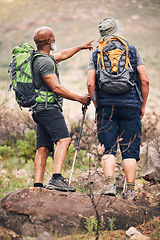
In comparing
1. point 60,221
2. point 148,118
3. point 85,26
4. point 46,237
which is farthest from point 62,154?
point 85,26

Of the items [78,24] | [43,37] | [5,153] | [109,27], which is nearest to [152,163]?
[109,27]

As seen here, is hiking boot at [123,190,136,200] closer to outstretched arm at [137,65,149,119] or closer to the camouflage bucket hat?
outstretched arm at [137,65,149,119]

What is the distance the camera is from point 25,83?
439 centimetres

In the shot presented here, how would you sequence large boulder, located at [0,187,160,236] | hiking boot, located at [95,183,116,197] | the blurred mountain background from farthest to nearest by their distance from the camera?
the blurred mountain background
hiking boot, located at [95,183,116,197]
large boulder, located at [0,187,160,236]

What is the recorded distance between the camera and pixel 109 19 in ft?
16.0

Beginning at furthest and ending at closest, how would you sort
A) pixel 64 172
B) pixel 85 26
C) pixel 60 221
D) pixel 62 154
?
pixel 85 26
pixel 64 172
pixel 62 154
pixel 60 221

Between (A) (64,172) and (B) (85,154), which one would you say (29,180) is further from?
(B) (85,154)

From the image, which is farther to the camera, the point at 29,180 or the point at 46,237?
the point at 29,180

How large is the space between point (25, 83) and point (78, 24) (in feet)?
226

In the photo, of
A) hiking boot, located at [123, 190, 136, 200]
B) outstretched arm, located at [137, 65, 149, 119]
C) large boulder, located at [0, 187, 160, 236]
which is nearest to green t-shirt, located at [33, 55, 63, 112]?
large boulder, located at [0, 187, 160, 236]

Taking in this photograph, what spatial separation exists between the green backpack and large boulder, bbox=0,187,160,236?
1123 mm

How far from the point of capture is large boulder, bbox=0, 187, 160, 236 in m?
3.99

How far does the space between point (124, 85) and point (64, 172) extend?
419 centimetres

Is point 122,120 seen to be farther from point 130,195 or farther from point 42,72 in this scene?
point 42,72
